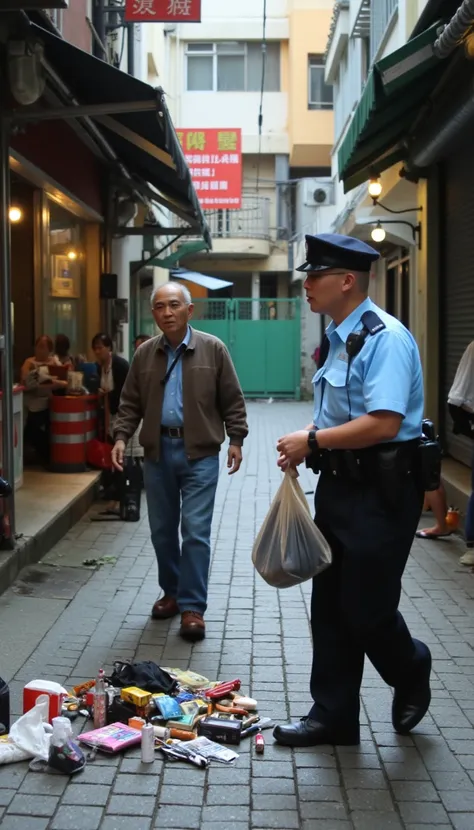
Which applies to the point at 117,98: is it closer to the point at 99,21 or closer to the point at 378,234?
the point at 99,21

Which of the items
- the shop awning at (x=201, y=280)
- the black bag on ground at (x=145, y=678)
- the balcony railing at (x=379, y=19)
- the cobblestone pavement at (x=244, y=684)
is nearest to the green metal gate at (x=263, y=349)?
the shop awning at (x=201, y=280)

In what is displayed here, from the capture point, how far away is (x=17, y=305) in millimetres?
11742

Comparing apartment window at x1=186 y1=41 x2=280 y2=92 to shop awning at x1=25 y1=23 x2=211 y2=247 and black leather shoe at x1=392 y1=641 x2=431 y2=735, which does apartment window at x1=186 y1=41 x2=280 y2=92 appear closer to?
shop awning at x1=25 y1=23 x2=211 y2=247

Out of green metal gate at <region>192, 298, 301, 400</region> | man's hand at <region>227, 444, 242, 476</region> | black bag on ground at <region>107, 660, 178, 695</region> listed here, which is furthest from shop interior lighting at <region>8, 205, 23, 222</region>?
green metal gate at <region>192, 298, 301, 400</region>

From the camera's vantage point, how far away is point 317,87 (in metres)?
30.4

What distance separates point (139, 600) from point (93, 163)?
287 inches

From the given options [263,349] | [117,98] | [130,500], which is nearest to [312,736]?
[130,500]

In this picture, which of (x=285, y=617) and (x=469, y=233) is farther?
(x=469, y=233)

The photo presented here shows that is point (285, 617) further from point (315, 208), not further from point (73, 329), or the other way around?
point (315, 208)

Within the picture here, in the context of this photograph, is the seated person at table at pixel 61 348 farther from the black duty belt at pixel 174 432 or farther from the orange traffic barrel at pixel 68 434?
the black duty belt at pixel 174 432

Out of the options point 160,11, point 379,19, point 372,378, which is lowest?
point 372,378

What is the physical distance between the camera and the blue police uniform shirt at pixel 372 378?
3625 millimetres

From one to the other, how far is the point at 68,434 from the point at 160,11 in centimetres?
442

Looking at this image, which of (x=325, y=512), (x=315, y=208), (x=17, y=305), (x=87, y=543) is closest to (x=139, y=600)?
(x=87, y=543)
